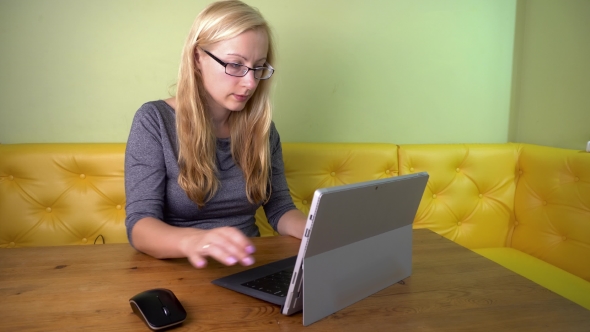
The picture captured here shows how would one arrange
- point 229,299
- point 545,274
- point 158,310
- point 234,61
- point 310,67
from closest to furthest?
point 158,310 < point 229,299 < point 234,61 < point 545,274 < point 310,67

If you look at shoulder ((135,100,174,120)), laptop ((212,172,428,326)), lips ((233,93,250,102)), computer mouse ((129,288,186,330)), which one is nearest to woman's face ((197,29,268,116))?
lips ((233,93,250,102))

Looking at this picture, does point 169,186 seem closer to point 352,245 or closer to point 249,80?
point 249,80

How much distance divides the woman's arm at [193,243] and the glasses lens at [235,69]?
1.34 feet

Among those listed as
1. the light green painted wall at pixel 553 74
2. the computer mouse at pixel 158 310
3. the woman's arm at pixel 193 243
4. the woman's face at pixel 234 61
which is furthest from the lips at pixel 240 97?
the light green painted wall at pixel 553 74

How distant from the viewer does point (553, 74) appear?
1.84 m

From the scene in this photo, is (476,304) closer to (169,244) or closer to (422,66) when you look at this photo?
(169,244)

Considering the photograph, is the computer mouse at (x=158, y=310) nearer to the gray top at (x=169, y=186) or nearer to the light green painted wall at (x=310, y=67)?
the gray top at (x=169, y=186)


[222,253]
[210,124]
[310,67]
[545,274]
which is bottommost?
[545,274]

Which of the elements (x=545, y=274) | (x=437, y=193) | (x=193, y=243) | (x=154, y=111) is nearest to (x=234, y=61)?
(x=154, y=111)

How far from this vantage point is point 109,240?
63.6 inches

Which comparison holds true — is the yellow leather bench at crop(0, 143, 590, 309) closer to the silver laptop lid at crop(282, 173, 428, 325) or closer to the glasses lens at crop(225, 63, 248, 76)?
the glasses lens at crop(225, 63, 248, 76)

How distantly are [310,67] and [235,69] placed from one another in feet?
2.35

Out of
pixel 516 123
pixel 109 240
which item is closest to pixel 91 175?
pixel 109 240

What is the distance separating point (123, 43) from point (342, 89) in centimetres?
85
